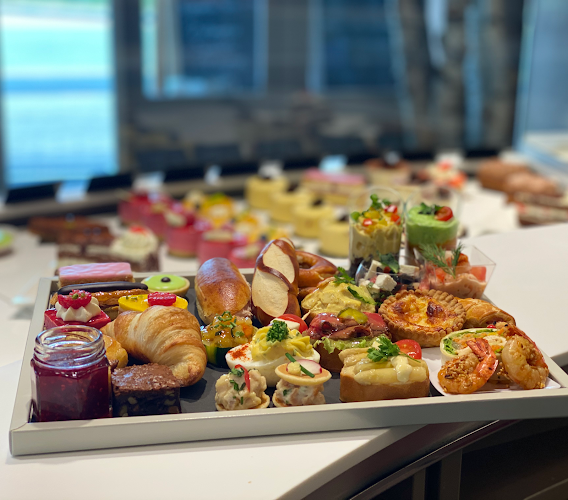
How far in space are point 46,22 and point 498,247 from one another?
12.9 ft

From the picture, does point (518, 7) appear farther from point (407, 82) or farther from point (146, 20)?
point (146, 20)

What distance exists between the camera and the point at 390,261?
1617 mm

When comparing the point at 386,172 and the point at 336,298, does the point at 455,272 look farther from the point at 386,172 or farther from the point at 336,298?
the point at 386,172

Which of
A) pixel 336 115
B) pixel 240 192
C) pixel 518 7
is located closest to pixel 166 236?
pixel 240 192

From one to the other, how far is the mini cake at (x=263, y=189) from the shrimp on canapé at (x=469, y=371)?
110 inches

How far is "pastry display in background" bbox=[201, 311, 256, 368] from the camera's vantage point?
1313mm

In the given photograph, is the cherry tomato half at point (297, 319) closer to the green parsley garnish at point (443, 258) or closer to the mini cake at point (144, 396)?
the mini cake at point (144, 396)

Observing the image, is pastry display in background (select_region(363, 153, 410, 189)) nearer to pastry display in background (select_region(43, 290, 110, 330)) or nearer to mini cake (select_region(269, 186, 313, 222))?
mini cake (select_region(269, 186, 313, 222))

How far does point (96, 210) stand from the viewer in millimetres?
3795

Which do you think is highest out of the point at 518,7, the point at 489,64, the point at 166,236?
the point at 518,7

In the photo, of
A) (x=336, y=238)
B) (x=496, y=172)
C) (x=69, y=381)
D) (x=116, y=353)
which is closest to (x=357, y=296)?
(x=116, y=353)

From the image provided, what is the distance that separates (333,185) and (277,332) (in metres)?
2.93

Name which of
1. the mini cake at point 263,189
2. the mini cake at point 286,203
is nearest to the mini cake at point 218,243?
the mini cake at point 286,203

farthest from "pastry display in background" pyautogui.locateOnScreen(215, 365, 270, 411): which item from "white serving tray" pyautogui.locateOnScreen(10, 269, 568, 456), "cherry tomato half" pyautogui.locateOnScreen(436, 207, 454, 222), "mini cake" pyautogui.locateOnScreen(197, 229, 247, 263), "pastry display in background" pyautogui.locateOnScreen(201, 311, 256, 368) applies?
"mini cake" pyautogui.locateOnScreen(197, 229, 247, 263)
